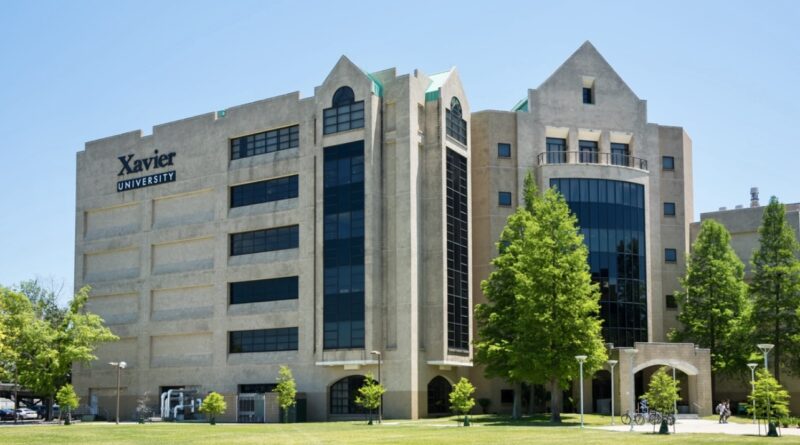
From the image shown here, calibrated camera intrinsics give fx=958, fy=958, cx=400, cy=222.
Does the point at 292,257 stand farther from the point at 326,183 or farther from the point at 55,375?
the point at 55,375

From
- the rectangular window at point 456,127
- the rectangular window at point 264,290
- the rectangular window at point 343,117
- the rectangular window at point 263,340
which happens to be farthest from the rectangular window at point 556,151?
the rectangular window at point 263,340

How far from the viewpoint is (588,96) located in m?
77.1

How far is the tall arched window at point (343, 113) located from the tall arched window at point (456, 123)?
654cm

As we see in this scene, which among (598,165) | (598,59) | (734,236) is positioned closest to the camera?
(598,165)

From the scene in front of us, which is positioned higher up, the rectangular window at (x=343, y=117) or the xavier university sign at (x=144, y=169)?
the rectangular window at (x=343, y=117)

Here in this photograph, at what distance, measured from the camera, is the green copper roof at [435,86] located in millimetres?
67938

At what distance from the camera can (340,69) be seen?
68.7 m

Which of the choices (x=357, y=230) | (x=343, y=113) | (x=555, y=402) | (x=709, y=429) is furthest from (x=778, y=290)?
(x=343, y=113)

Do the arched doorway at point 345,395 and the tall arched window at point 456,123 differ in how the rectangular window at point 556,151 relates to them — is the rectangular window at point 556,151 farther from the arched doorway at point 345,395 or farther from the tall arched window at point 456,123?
the arched doorway at point 345,395

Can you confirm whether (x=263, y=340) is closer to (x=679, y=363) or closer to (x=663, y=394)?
(x=679, y=363)

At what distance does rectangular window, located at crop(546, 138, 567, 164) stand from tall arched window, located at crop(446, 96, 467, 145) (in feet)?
24.3

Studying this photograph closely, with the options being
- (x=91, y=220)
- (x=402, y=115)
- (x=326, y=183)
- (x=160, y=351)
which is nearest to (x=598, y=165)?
(x=402, y=115)

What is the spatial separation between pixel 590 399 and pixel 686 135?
24.9 metres

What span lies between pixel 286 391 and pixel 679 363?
2638cm
